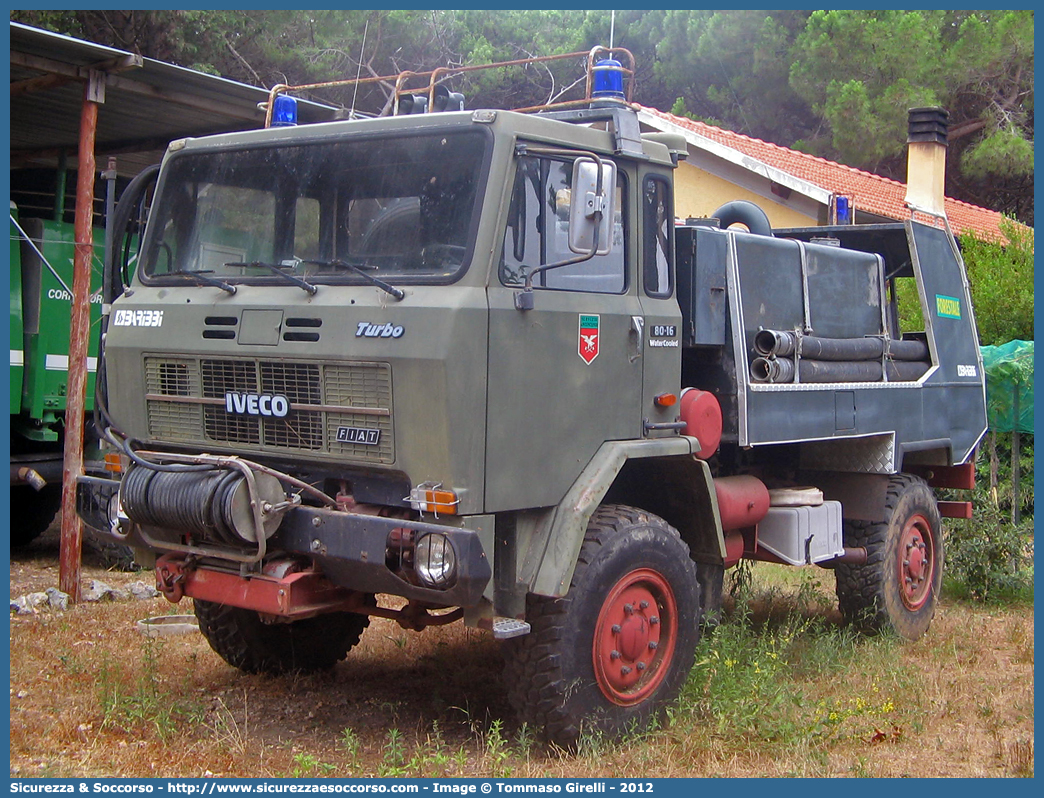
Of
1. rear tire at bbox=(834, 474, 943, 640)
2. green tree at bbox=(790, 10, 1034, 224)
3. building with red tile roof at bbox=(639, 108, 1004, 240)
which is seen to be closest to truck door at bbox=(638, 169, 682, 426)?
rear tire at bbox=(834, 474, 943, 640)

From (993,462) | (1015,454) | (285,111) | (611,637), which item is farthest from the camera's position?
(993,462)

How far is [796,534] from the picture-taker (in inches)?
265

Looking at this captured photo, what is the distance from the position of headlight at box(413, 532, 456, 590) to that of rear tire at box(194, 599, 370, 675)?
6.27 ft

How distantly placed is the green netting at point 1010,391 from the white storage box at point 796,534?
354 centimetres

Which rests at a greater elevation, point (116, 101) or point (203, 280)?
point (116, 101)

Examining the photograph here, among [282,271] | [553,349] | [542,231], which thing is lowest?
[553,349]

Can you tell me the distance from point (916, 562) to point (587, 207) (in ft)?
14.1

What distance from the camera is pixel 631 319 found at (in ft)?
17.8

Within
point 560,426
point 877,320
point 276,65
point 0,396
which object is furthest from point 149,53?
point 560,426

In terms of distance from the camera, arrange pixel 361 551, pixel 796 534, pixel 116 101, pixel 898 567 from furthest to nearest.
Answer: pixel 116 101 → pixel 898 567 → pixel 796 534 → pixel 361 551

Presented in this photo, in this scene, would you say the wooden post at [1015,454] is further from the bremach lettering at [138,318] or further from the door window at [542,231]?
the bremach lettering at [138,318]

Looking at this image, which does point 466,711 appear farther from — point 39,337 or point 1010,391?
point 1010,391

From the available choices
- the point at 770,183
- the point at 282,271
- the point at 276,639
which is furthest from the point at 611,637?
the point at 770,183
